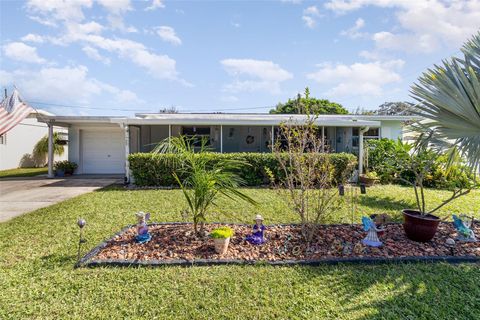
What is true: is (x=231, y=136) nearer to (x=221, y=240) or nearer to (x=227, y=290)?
Answer: (x=221, y=240)

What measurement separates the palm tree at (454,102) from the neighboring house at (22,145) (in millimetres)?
18811

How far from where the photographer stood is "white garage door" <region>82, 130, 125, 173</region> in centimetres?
1398

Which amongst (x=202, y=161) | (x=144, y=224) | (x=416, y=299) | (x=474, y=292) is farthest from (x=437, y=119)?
(x=144, y=224)

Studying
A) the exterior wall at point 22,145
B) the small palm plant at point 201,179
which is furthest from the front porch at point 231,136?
the small palm plant at point 201,179

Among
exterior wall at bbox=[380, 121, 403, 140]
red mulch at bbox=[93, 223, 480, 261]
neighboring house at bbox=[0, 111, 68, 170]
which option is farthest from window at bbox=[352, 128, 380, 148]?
neighboring house at bbox=[0, 111, 68, 170]

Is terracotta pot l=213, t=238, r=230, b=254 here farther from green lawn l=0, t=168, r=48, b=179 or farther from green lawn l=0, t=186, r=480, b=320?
green lawn l=0, t=168, r=48, b=179

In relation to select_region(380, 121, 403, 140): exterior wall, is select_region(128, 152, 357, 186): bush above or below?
below

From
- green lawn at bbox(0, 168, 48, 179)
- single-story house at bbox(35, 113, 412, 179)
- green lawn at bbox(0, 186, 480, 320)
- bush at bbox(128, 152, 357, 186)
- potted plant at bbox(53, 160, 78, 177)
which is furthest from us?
single-story house at bbox(35, 113, 412, 179)

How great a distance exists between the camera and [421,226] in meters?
3.95

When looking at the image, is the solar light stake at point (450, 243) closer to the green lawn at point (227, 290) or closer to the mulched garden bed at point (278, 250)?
the mulched garden bed at point (278, 250)

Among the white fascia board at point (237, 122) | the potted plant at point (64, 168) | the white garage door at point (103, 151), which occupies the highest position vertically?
the white fascia board at point (237, 122)

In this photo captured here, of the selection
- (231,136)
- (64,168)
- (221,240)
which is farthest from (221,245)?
(64,168)

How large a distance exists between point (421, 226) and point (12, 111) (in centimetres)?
985

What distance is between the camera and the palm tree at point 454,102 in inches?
137
